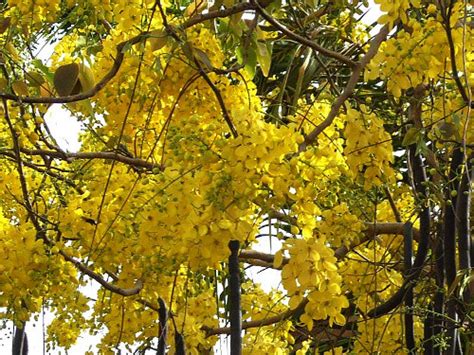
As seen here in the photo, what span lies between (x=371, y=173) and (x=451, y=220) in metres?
0.18

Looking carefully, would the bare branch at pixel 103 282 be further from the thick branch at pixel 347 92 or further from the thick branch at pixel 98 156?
the thick branch at pixel 347 92

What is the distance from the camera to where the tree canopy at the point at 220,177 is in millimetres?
1514

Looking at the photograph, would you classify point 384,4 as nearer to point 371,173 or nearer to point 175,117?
point 371,173

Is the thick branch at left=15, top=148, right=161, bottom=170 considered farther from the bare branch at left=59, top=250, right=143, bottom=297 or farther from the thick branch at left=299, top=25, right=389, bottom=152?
the thick branch at left=299, top=25, right=389, bottom=152

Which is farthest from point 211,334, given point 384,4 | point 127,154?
point 384,4

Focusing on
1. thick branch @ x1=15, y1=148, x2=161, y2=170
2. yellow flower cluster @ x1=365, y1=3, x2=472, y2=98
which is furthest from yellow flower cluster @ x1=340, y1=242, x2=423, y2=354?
yellow flower cluster @ x1=365, y1=3, x2=472, y2=98

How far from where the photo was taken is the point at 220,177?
1459 mm

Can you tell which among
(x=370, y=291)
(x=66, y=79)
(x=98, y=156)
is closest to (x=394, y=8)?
(x=66, y=79)

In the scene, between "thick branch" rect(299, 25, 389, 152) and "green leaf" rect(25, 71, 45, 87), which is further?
"green leaf" rect(25, 71, 45, 87)

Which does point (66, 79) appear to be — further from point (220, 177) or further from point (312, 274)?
point (312, 274)

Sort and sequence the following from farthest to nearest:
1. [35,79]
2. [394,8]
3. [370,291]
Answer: [370,291]
[35,79]
[394,8]

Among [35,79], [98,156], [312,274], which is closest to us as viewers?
[312,274]

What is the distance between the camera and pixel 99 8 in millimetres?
1863

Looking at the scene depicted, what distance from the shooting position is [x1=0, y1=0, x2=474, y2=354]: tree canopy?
4.97 ft
